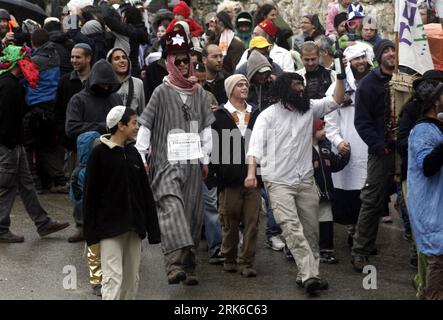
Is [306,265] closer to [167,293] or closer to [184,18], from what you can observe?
[167,293]

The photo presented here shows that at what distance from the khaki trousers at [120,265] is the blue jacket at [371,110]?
2.76 metres

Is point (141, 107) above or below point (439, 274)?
above

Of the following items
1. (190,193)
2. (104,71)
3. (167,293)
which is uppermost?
(104,71)

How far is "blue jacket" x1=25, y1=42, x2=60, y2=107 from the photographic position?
14.6 m

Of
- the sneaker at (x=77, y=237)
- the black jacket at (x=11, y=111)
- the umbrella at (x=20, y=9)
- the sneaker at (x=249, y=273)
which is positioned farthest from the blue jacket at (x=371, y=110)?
the umbrella at (x=20, y=9)

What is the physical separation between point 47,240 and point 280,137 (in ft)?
10.2

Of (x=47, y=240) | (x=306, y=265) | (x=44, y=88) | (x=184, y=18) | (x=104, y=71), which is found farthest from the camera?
(x=184, y=18)

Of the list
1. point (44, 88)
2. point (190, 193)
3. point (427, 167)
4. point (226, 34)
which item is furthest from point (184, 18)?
point (427, 167)

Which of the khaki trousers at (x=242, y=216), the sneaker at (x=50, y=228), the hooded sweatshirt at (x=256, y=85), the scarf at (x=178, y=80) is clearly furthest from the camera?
the sneaker at (x=50, y=228)

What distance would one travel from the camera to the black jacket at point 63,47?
1529 centimetres

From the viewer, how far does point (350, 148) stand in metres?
12.0

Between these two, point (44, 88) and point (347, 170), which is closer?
point (347, 170)

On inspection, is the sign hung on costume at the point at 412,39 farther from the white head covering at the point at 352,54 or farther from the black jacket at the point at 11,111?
the black jacket at the point at 11,111

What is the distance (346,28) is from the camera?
14.7 meters
